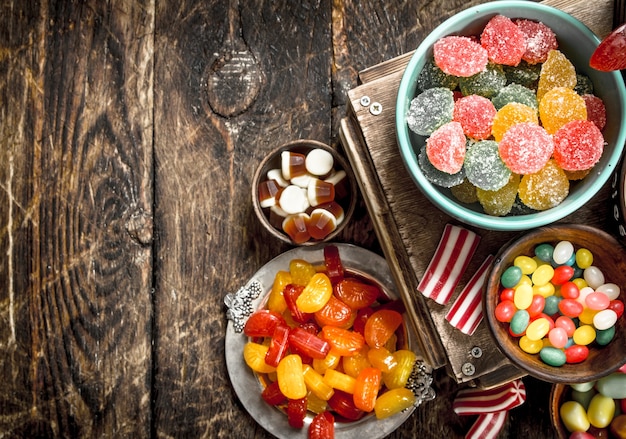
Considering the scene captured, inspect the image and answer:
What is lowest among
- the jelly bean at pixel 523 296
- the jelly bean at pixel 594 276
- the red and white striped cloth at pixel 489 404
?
the red and white striped cloth at pixel 489 404

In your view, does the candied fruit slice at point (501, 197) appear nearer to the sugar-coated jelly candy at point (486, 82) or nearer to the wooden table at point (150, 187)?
the sugar-coated jelly candy at point (486, 82)

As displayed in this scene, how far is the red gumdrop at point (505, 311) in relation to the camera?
3.58 ft

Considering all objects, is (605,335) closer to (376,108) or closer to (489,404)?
(489,404)

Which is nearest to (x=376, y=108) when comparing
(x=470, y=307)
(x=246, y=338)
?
(x=470, y=307)

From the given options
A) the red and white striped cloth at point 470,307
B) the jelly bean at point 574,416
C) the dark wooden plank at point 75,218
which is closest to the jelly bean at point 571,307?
the red and white striped cloth at point 470,307

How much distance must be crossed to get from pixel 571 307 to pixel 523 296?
0.30ft

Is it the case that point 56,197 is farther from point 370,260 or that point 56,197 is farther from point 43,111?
point 370,260

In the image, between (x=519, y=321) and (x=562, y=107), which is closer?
(x=562, y=107)

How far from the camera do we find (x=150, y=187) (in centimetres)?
152

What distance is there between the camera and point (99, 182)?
Answer: 1.52 meters

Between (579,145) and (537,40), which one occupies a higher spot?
(537,40)

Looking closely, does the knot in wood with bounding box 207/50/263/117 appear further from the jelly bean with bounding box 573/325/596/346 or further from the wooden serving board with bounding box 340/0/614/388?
the jelly bean with bounding box 573/325/596/346

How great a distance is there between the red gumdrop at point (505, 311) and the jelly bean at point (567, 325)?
10cm

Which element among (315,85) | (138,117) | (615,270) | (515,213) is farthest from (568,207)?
(138,117)
